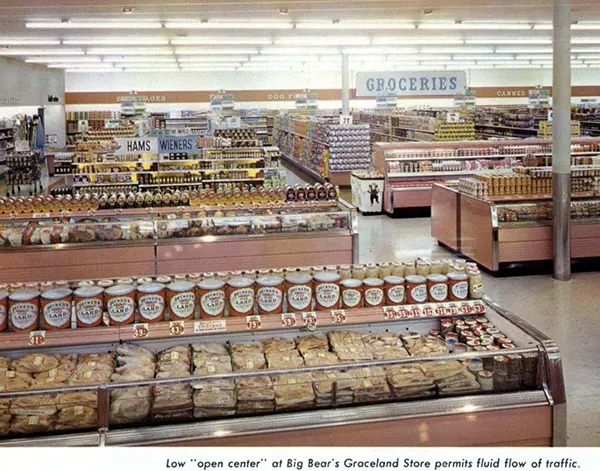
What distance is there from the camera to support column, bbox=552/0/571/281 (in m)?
8.38

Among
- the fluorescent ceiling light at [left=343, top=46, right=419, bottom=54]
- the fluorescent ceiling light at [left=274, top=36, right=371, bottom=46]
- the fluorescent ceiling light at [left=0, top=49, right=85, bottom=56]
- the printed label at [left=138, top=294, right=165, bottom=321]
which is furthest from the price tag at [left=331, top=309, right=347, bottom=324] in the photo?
the fluorescent ceiling light at [left=0, top=49, right=85, bottom=56]

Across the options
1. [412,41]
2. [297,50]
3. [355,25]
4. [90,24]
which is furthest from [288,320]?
[297,50]

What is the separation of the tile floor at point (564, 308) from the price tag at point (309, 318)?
76.2 inches

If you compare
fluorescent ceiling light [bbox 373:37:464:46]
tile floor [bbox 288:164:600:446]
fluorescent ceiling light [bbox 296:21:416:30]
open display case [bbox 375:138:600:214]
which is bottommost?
tile floor [bbox 288:164:600:446]

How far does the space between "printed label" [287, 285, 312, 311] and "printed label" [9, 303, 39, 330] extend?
4.55ft

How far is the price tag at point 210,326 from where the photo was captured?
379 cm

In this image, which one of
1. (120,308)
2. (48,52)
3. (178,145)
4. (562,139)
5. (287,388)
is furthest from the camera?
(48,52)

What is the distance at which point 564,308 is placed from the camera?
298 inches

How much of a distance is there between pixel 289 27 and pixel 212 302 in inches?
373

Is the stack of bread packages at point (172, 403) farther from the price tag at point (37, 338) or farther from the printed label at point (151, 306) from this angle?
the price tag at point (37, 338)

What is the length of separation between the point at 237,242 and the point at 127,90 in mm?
25960

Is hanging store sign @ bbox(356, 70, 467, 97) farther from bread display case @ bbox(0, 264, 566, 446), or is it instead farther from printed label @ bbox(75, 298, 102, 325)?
printed label @ bbox(75, 298, 102, 325)

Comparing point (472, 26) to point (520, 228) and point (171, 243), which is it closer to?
point (520, 228)

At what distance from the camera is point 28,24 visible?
1138 cm
